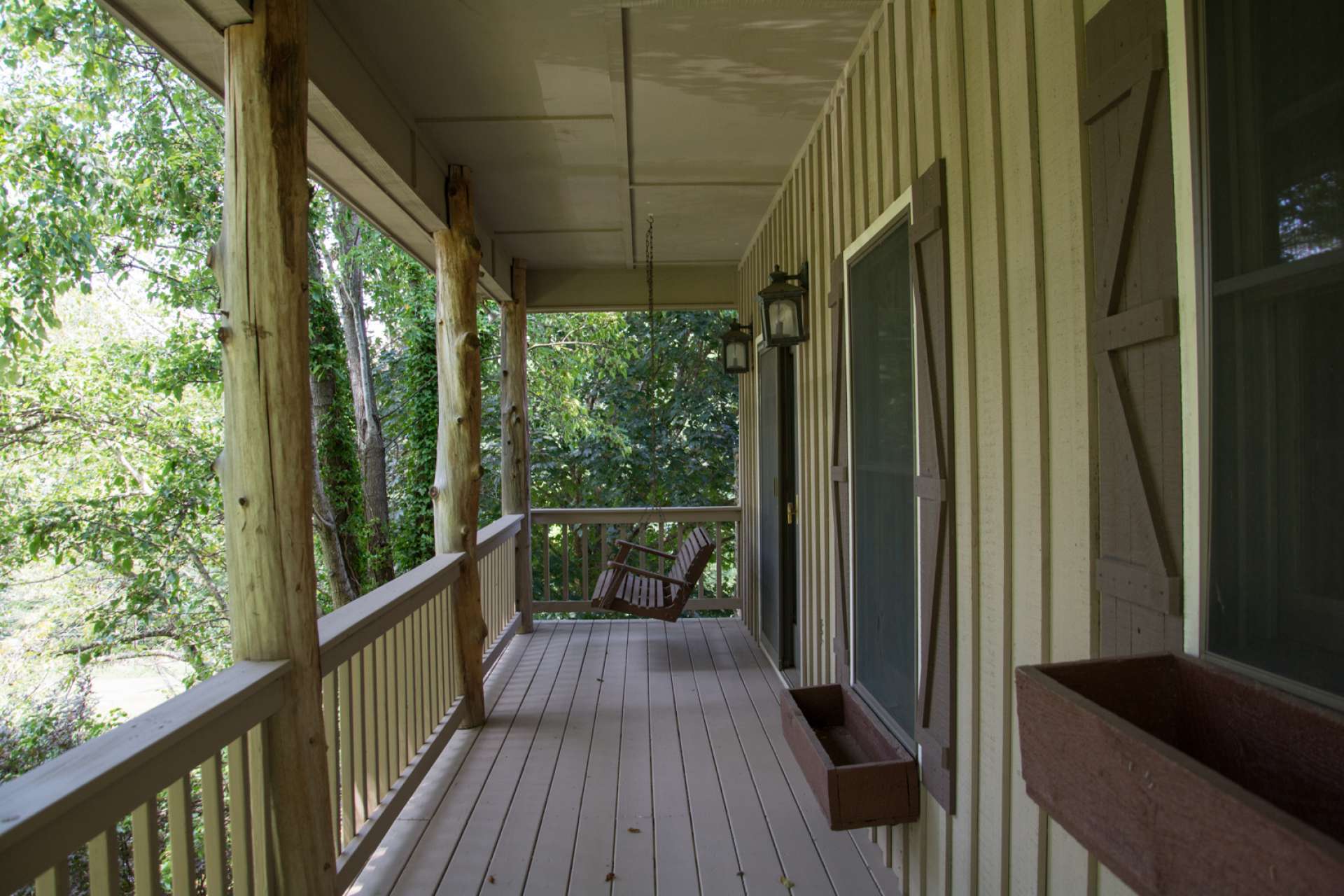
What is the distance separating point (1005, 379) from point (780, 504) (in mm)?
2741

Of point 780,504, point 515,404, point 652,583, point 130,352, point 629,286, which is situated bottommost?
point 652,583

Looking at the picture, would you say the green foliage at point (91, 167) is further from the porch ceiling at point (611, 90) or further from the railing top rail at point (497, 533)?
the railing top rail at point (497, 533)

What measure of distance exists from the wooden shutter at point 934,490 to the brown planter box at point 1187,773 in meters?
0.85

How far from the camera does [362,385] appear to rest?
1022 cm

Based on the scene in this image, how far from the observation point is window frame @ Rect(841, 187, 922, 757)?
6.91 feet

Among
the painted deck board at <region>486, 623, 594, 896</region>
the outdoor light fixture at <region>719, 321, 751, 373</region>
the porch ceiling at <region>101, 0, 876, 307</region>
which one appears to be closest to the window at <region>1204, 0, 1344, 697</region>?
the porch ceiling at <region>101, 0, 876, 307</region>

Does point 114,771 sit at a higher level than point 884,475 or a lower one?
lower

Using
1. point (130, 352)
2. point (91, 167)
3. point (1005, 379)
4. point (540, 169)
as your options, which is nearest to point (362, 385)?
point (130, 352)

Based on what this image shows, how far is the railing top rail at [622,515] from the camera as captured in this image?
609 centimetres

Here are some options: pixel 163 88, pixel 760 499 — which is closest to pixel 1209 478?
pixel 760 499

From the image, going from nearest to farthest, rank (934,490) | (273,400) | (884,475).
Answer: (273,400)
(934,490)
(884,475)

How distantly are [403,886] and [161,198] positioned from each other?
7.55 m

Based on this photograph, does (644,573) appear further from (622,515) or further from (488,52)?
(488,52)

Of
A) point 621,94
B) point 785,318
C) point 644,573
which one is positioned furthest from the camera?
point 644,573
